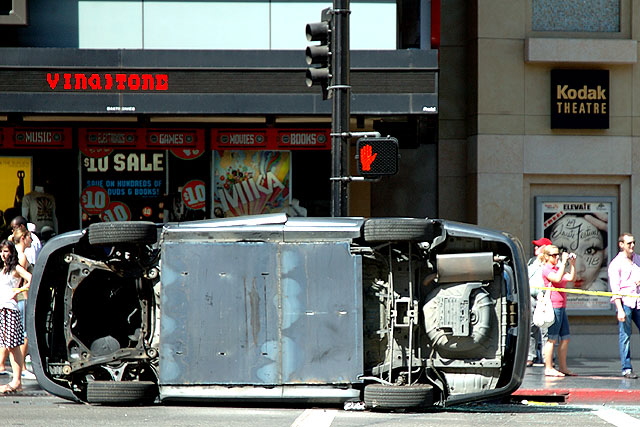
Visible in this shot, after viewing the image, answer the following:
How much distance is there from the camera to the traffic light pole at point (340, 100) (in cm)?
1129

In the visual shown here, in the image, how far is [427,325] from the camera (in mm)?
9031

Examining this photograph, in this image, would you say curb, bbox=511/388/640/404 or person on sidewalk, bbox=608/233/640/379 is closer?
curb, bbox=511/388/640/404

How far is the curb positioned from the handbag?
1316 millimetres

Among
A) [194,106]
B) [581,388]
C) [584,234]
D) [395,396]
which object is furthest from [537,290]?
[194,106]

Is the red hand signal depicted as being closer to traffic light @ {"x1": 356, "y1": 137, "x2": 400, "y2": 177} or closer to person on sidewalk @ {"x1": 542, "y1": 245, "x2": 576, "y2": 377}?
traffic light @ {"x1": 356, "y1": 137, "x2": 400, "y2": 177}

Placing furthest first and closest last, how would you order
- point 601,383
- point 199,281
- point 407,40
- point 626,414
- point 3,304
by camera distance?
point 407,40, point 601,383, point 3,304, point 626,414, point 199,281

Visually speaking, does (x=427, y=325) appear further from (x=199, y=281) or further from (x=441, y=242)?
(x=199, y=281)

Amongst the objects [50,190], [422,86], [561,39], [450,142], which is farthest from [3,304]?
[561,39]

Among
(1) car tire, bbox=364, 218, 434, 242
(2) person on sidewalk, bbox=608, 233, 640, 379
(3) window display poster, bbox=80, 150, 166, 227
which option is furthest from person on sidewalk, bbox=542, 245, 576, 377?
(3) window display poster, bbox=80, 150, 166, 227

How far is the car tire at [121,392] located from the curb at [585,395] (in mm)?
4074

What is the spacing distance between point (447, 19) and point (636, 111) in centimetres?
322

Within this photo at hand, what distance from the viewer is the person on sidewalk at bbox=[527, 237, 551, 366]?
44.0 feet

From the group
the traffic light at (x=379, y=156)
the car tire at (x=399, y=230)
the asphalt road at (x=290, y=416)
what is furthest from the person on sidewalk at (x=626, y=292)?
the car tire at (x=399, y=230)

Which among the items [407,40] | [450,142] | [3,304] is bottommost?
[3,304]
